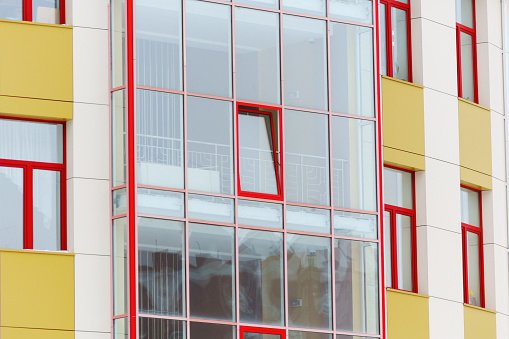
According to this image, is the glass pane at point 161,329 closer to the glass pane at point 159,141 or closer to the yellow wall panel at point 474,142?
the glass pane at point 159,141

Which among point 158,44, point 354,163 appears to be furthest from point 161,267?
point 354,163

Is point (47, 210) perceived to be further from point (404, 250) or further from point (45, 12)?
point (404, 250)

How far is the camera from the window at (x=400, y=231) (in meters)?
25.2

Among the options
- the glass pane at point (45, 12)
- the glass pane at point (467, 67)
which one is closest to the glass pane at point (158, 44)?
the glass pane at point (45, 12)

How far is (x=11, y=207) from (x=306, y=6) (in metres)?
5.33

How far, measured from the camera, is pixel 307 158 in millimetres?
22281

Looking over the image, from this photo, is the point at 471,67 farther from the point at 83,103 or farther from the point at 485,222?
the point at 83,103

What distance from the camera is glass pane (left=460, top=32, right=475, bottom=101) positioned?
90.1 feet

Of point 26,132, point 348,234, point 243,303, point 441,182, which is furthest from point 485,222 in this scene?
point 26,132

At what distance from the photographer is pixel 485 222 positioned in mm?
27125

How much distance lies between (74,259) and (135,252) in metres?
1.07

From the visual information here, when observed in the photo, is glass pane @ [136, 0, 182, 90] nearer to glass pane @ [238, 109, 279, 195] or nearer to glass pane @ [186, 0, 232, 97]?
glass pane @ [186, 0, 232, 97]

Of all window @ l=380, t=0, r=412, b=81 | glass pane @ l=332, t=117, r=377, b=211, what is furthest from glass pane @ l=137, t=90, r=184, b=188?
window @ l=380, t=0, r=412, b=81

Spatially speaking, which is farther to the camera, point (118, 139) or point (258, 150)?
point (258, 150)
